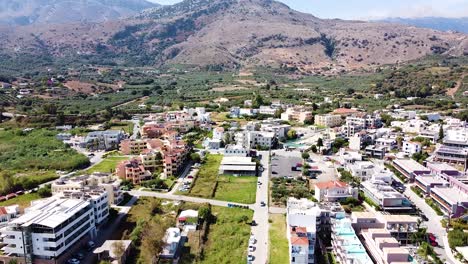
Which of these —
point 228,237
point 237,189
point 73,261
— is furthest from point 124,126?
point 73,261

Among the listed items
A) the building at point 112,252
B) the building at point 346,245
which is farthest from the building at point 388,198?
the building at point 112,252

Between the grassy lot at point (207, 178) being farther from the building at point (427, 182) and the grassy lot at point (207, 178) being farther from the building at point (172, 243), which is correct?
the building at point (427, 182)

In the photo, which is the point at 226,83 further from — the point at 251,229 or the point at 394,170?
the point at 251,229

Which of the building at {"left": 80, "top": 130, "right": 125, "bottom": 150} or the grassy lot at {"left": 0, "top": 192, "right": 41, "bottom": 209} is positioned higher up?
the building at {"left": 80, "top": 130, "right": 125, "bottom": 150}

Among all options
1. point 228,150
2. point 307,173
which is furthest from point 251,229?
point 228,150

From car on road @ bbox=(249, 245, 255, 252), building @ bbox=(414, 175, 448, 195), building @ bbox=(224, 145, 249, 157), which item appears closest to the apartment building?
building @ bbox=(224, 145, 249, 157)

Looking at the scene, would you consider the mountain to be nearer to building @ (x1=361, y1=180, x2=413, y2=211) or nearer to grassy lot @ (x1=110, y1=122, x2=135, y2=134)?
grassy lot @ (x1=110, y1=122, x2=135, y2=134)

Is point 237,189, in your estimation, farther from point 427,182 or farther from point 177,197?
point 427,182
